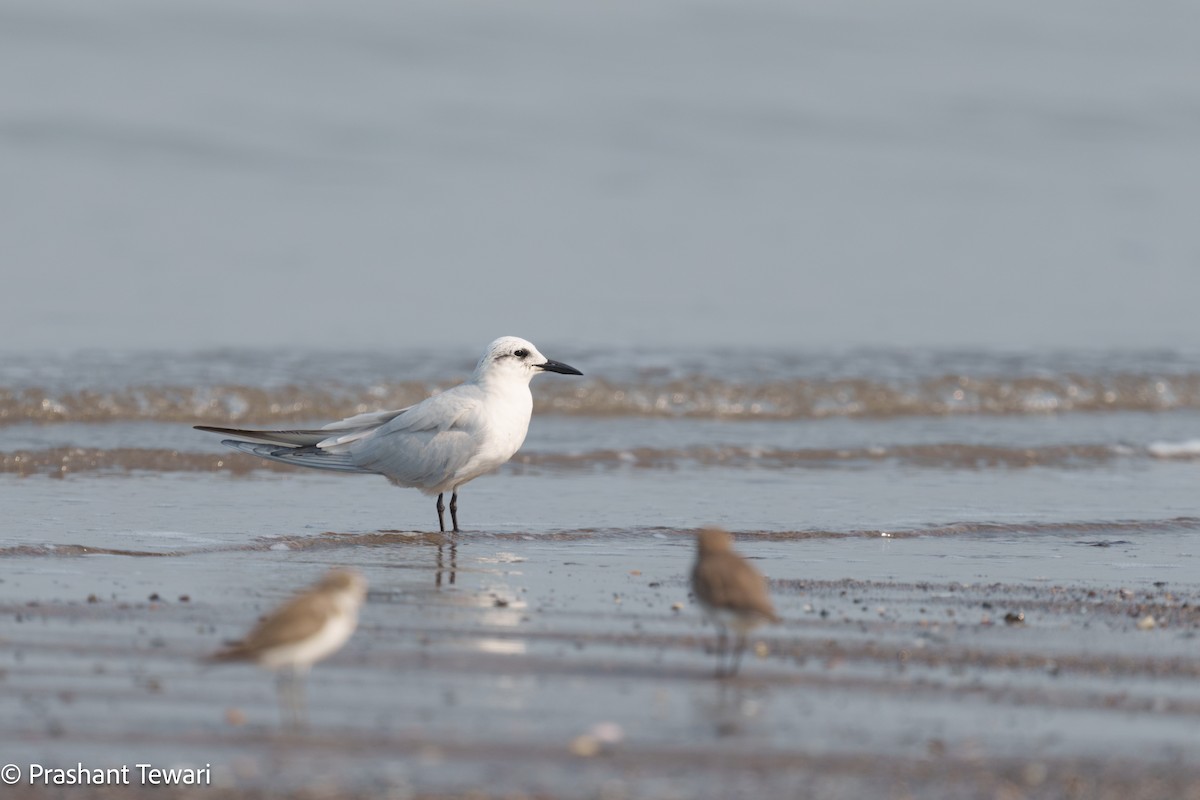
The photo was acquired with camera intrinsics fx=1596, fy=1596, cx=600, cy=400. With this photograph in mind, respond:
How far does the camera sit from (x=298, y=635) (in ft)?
13.2

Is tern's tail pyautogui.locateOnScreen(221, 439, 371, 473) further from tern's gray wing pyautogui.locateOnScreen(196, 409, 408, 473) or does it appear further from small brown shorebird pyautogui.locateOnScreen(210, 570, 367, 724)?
small brown shorebird pyautogui.locateOnScreen(210, 570, 367, 724)

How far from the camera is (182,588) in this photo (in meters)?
5.93

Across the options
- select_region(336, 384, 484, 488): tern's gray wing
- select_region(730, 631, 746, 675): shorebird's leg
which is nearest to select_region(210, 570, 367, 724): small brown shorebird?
select_region(730, 631, 746, 675): shorebird's leg

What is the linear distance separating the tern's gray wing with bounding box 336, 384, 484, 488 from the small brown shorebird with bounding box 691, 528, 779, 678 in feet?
10.2

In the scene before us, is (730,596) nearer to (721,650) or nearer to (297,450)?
(721,650)

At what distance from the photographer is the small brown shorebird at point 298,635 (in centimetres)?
403

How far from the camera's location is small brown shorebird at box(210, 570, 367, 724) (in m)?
4.03

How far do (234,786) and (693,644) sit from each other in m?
1.88

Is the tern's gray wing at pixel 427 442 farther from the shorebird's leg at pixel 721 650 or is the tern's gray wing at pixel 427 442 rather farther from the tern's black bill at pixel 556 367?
the shorebird's leg at pixel 721 650

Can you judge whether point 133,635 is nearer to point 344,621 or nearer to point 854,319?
point 344,621

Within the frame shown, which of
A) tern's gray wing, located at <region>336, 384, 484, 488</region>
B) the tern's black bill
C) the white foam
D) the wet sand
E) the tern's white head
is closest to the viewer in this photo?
the wet sand

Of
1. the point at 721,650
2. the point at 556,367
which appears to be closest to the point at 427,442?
the point at 556,367

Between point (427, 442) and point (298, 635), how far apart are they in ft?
12.8

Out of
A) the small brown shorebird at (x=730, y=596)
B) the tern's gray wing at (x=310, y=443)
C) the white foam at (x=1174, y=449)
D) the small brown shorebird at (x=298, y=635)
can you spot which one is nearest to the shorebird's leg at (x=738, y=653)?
the small brown shorebird at (x=730, y=596)
